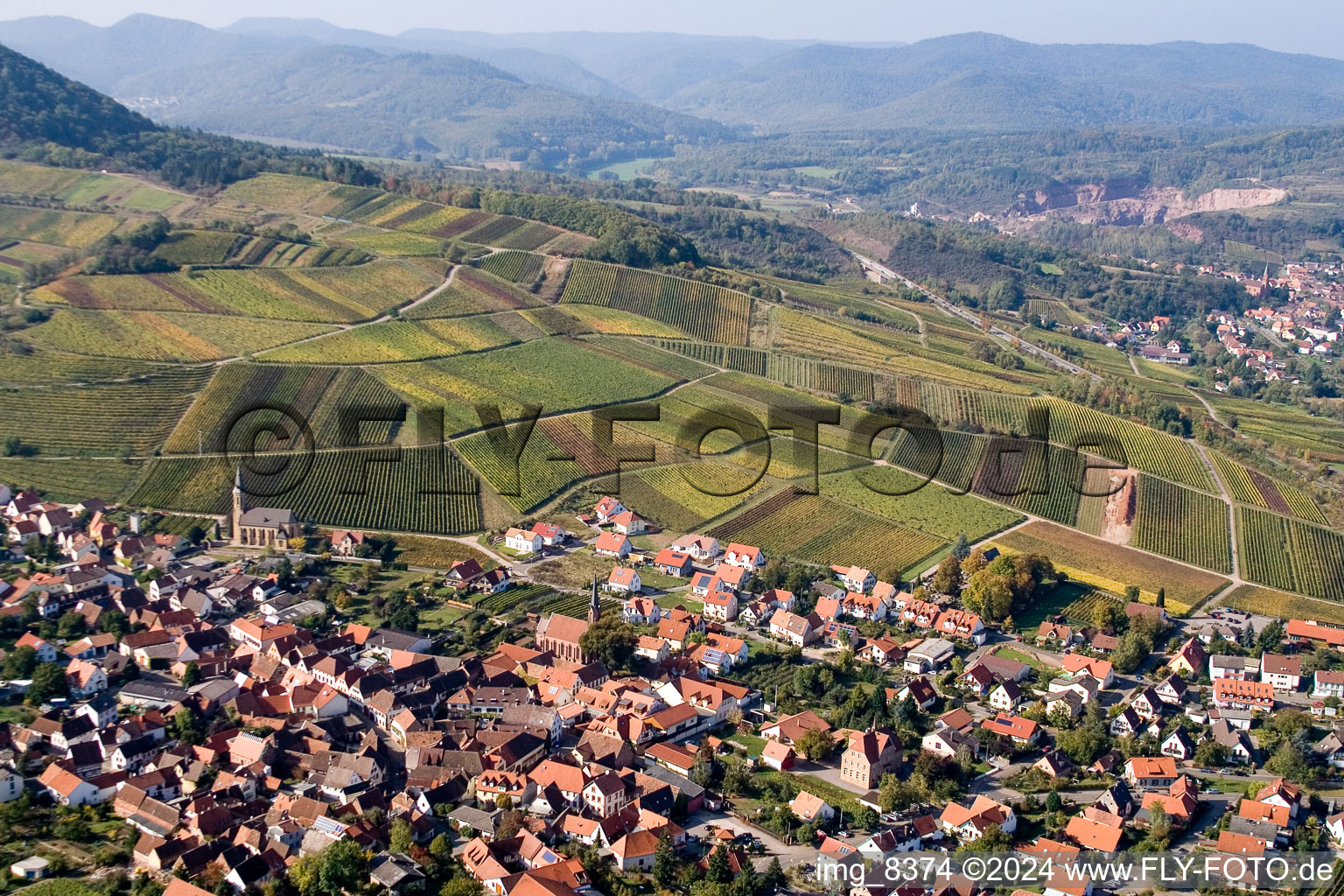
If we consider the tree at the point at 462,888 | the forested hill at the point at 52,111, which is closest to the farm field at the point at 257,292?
the forested hill at the point at 52,111

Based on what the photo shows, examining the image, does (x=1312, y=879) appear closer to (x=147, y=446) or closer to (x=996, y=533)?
(x=996, y=533)

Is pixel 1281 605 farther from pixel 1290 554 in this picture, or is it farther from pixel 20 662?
pixel 20 662

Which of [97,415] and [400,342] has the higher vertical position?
[400,342]

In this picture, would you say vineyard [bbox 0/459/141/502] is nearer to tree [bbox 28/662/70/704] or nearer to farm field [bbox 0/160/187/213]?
tree [bbox 28/662/70/704]

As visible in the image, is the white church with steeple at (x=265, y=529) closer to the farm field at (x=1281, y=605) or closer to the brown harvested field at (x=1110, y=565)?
the brown harvested field at (x=1110, y=565)

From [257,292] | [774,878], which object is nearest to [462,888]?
[774,878]

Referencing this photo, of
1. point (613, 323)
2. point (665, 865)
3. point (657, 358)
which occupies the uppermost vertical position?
point (613, 323)
